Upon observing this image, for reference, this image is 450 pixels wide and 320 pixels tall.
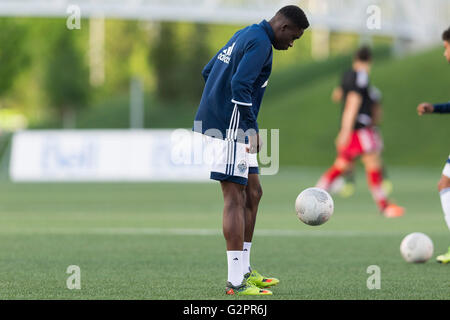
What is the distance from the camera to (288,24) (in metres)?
7.04

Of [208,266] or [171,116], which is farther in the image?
[171,116]

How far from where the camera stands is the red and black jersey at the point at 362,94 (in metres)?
15.3

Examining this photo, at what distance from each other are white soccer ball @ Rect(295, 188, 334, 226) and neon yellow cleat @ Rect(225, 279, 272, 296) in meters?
0.85

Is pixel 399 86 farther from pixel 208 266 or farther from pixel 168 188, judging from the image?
pixel 208 266

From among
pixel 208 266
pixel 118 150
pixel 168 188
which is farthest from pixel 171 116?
pixel 208 266

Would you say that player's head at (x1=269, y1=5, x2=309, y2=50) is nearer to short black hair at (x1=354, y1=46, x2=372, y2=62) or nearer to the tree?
short black hair at (x1=354, y1=46, x2=372, y2=62)

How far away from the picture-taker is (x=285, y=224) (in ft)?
43.6

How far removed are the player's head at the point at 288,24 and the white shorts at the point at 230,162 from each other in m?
0.89

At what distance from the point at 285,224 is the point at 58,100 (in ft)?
159

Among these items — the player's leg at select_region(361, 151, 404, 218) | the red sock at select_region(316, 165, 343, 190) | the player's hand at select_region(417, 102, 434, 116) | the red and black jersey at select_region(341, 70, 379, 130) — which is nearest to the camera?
the player's hand at select_region(417, 102, 434, 116)

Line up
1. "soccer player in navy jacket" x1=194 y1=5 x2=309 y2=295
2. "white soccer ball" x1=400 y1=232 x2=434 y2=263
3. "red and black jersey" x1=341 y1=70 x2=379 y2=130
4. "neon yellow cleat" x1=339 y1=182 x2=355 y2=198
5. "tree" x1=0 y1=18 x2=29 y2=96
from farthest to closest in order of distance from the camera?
1. "tree" x1=0 y1=18 x2=29 y2=96
2. "neon yellow cleat" x1=339 y1=182 x2=355 y2=198
3. "red and black jersey" x1=341 y1=70 x2=379 y2=130
4. "white soccer ball" x1=400 y1=232 x2=434 y2=263
5. "soccer player in navy jacket" x1=194 y1=5 x2=309 y2=295

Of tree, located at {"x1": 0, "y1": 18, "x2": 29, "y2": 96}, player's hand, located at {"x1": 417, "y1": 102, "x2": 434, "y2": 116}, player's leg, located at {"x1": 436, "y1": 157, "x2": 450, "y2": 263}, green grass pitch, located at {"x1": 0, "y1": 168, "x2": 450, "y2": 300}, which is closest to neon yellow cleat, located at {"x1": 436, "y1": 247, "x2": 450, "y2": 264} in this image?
green grass pitch, located at {"x1": 0, "y1": 168, "x2": 450, "y2": 300}

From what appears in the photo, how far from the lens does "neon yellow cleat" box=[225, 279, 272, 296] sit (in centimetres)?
691

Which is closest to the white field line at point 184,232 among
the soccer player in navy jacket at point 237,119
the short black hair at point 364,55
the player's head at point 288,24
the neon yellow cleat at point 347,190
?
the short black hair at point 364,55
